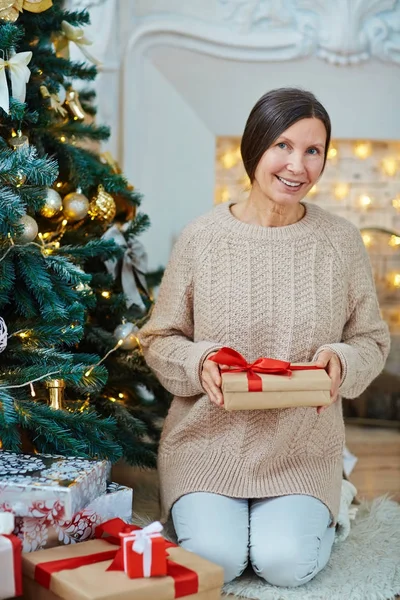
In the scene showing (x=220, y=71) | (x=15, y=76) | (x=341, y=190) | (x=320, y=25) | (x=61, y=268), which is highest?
(x=320, y=25)

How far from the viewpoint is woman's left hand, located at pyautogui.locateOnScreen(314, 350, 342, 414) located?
157 cm

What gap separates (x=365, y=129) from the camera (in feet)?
10.0

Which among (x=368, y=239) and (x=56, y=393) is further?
(x=368, y=239)

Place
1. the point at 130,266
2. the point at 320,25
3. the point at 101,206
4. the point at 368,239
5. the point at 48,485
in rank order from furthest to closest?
1. the point at 368,239
2. the point at 320,25
3. the point at 130,266
4. the point at 101,206
5. the point at 48,485

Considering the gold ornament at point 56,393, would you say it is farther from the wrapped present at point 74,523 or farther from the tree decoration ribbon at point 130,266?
the tree decoration ribbon at point 130,266

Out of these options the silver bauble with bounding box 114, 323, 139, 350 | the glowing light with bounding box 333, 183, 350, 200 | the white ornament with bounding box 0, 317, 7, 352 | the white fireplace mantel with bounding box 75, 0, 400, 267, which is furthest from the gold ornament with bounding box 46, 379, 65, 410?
the glowing light with bounding box 333, 183, 350, 200

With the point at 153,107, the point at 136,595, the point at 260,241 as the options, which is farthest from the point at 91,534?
the point at 153,107

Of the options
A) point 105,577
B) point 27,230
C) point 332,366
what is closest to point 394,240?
point 332,366

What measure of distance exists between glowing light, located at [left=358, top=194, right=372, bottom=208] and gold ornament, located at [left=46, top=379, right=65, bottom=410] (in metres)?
1.98

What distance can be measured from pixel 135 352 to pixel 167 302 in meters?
0.27

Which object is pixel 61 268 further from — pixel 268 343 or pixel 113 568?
pixel 113 568

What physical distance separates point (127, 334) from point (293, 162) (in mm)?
601

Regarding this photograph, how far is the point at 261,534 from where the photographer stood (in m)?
1.58

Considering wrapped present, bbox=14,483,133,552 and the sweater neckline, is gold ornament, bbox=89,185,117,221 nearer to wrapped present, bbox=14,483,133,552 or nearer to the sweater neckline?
the sweater neckline
